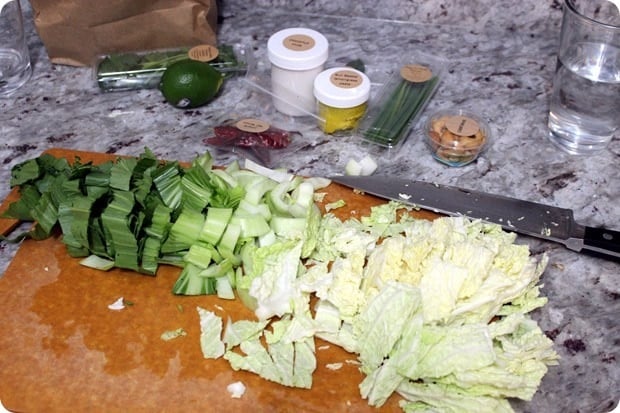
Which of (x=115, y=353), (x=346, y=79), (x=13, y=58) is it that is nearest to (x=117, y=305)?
(x=115, y=353)

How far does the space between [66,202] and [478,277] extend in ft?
2.59

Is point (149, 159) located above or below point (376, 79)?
above

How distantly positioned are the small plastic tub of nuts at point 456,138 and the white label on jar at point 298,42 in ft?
1.18

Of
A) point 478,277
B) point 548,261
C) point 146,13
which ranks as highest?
point 146,13

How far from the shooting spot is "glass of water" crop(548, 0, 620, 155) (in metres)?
1.62

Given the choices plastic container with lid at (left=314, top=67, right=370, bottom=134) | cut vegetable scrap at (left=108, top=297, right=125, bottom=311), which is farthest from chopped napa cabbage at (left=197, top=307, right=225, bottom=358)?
plastic container with lid at (left=314, top=67, right=370, bottom=134)

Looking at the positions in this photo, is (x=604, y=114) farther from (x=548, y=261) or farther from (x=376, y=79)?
(x=376, y=79)

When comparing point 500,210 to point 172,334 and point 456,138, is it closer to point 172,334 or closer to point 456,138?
point 456,138

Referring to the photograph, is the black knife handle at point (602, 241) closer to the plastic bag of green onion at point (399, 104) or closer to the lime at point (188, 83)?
the plastic bag of green onion at point (399, 104)

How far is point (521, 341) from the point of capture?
4.16 ft

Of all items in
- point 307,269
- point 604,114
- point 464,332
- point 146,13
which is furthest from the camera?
point 146,13

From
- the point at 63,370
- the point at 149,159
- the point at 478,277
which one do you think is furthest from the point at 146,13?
the point at 478,277

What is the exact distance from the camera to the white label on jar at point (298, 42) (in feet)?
5.90

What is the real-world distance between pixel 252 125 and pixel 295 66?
7.2 inches
